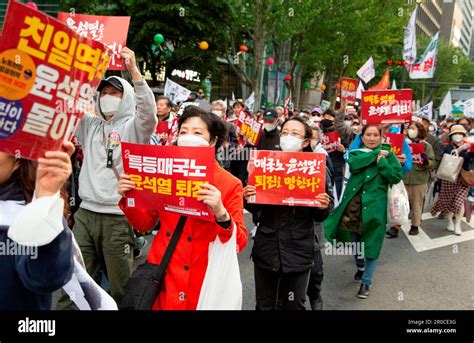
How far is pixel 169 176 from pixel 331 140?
5.94 meters

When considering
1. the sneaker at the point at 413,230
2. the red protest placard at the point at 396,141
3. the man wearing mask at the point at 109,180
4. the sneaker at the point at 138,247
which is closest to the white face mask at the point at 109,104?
the man wearing mask at the point at 109,180

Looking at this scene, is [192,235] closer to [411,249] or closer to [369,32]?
[411,249]

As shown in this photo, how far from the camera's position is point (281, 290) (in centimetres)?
345

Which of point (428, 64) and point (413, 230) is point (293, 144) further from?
point (428, 64)

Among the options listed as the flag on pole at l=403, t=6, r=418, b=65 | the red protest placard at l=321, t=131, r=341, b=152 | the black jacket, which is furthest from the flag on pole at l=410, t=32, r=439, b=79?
the black jacket

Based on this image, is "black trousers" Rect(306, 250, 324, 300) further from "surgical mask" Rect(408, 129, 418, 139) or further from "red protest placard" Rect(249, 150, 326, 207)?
"surgical mask" Rect(408, 129, 418, 139)

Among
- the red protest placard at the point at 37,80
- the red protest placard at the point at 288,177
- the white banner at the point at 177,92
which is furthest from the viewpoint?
the white banner at the point at 177,92

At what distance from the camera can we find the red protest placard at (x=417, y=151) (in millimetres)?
7398

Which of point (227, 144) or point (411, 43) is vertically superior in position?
point (411, 43)

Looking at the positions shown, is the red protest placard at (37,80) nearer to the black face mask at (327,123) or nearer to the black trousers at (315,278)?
the black trousers at (315,278)

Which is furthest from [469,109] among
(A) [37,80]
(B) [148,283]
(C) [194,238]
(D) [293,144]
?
(A) [37,80]

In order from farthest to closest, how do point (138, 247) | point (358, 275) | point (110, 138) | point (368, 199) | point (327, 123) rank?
point (327, 123), point (138, 247), point (358, 275), point (368, 199), point (110, 138)

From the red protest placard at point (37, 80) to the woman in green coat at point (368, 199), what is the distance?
3.73m

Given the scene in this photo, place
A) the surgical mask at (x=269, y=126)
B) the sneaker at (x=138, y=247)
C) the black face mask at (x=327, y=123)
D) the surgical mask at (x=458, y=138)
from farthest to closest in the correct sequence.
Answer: the surgical mask at (x=458, y=138) → the black face mask at (x=327, y=123) → the surgical mask at (x=269, y=126) → the sneaker at (x=138, y=247)
